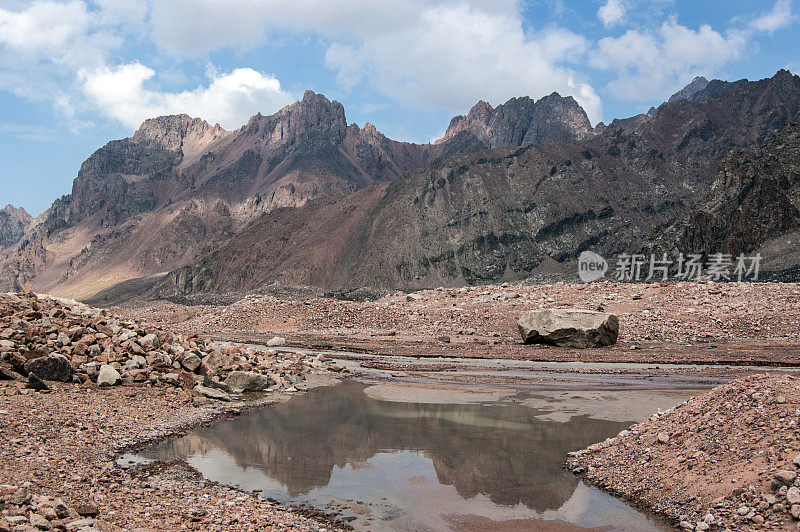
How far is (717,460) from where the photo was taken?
996 cm

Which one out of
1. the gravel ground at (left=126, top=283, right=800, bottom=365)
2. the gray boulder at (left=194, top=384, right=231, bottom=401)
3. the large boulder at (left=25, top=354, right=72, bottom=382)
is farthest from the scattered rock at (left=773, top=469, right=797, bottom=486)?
the gravel ground at (left=126, top=283, right=800, bottom=365)

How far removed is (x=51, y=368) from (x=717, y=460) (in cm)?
1690

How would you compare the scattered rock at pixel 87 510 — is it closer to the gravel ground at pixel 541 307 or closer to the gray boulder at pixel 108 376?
the gray boulder at pixel 108 376

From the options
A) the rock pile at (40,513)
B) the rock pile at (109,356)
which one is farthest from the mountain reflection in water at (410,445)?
the rock pile at (109,356)

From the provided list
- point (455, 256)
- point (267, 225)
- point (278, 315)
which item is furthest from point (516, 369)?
point (267, 225)

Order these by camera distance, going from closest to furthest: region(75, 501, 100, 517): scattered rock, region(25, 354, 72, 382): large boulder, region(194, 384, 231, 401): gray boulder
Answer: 1. region(75, 501, 100, 517): scattered rock
2. region(25, 354, 72, 382): large boulder
3. region(194, 384, 231, 401): gray boulder

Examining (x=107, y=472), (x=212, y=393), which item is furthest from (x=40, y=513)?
(x=212, y=393)

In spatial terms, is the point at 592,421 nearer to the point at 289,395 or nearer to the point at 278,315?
the point at 289,395

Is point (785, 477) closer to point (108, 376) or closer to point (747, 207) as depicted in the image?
point (108, 376)

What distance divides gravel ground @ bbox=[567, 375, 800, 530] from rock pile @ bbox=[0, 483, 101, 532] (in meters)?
8.61

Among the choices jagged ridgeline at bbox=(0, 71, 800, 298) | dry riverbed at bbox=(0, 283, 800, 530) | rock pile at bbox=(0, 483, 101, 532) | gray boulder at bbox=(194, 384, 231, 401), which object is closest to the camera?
rock pile at bbox=(0, 483, 101, 532)

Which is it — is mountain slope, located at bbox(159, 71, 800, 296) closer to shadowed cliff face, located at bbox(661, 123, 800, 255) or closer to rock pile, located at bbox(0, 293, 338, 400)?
shadowed cliff face, located at bbox(661, 123, 800, 255)

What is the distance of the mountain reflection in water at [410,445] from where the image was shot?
11.3m

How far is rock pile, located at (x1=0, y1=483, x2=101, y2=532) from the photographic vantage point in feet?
24.6
